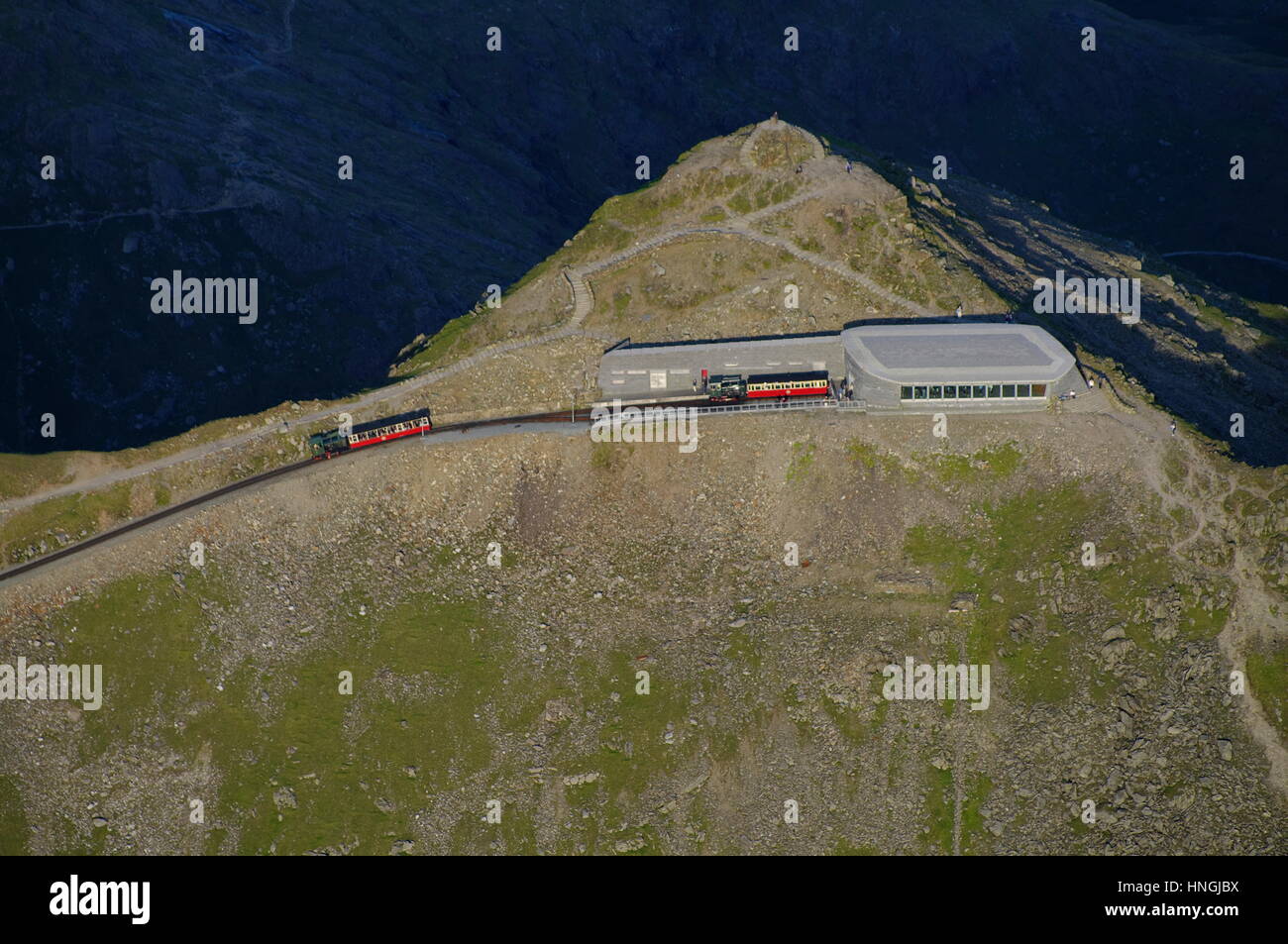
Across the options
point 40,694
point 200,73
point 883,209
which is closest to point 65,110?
point 200,73

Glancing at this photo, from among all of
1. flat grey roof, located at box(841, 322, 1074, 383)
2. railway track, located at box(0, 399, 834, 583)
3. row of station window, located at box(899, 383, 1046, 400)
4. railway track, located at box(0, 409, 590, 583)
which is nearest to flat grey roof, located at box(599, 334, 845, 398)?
railway track, located at box(0, 399, 834, 583)

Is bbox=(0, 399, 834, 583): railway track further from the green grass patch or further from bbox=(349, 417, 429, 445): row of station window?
the green grass patch

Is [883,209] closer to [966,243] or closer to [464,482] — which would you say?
[966,243]

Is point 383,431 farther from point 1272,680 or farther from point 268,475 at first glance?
point 1272,680

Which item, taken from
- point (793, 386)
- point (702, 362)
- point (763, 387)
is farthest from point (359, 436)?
point (793, 386)

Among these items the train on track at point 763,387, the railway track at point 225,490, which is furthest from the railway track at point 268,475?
the train on track at point 763,387

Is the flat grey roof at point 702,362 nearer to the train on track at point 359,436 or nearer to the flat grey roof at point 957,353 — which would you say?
the flat grey roof at point 957,353
